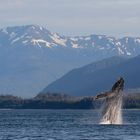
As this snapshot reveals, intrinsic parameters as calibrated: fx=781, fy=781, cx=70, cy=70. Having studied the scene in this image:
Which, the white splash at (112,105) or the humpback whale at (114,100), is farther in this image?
the white splash at (112,105)

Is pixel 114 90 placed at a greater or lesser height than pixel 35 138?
greater

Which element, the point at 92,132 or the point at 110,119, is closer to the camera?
the point at 92,132

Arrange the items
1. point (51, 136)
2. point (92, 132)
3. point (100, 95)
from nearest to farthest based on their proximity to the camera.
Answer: point (51, 136) < point (92, 132) < point (100, 95)

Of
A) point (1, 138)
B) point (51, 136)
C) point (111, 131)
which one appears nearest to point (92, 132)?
point (111, 131)

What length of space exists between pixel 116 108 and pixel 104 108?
1681 millimetres

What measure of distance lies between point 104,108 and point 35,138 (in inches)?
880

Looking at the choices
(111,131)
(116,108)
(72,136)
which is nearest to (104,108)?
(116,108)

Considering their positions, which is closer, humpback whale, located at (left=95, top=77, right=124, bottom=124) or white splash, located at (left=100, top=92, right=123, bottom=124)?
humpback whale, located at (left=95, top=77, right=124, bottom=124)

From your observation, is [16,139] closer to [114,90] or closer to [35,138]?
[35,138]

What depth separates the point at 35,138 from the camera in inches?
3420

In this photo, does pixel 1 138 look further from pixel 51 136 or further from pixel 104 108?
pixel 104 108

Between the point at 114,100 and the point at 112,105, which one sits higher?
the point at 114,100

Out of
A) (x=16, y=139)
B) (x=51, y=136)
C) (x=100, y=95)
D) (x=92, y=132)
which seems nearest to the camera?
(x=16, y=139)

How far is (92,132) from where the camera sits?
320ft
